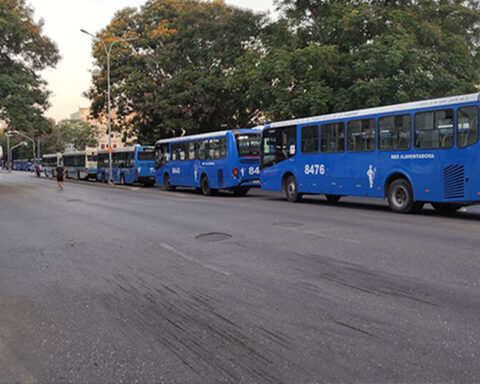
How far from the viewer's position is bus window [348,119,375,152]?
15289mm

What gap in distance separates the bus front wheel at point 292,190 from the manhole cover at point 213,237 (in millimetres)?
9092

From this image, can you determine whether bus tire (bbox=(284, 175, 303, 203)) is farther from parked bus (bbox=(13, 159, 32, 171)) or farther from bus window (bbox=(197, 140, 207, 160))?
parked bus (bbox=(13, 159, 32, 171))

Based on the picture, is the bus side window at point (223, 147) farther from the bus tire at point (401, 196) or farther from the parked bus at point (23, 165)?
the parked bus at point (23, 165)

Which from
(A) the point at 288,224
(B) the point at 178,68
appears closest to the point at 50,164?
(B) the point at 178,68

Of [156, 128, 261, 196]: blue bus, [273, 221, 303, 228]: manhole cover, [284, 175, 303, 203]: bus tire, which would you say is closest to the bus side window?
[156, 128, 261, 196]: blue bus

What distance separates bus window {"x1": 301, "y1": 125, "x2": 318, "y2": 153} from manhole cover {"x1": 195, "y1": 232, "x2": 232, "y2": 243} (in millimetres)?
8552

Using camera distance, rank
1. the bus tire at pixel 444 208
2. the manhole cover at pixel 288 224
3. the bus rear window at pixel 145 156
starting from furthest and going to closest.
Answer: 1. the bus rear window at pixel 145 156
2. the bus tire at pixel 444 208
3. the manhole cover at pixel 288 224

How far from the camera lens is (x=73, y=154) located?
50.5 meters

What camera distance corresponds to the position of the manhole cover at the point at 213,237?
9.46 m

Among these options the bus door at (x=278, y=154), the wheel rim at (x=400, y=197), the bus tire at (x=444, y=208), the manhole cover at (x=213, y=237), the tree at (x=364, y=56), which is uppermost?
the tree at (x=364, y=56)

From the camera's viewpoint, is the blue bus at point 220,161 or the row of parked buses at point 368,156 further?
the blue bus at point 220,161

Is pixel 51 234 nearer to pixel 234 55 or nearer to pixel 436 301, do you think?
pixel 436 301

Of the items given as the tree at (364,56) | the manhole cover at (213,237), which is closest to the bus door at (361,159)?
the tree at (364,56)

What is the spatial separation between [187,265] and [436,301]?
3.49 m
